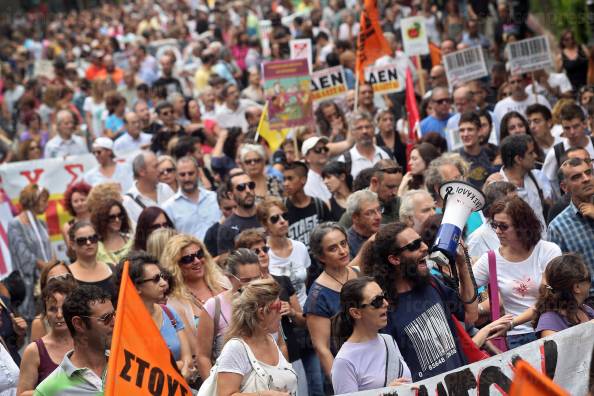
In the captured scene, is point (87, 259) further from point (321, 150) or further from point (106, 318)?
point (321, 150)

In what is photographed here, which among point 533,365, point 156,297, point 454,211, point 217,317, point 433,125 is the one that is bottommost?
point 533,365

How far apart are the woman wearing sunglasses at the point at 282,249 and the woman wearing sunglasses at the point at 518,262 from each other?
5.24ft

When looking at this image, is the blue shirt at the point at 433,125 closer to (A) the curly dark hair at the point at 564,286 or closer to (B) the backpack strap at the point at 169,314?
(B) the backpack strap at the point at 169,314

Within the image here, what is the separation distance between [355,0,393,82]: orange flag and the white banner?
8.50 metres

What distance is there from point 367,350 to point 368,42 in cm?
874

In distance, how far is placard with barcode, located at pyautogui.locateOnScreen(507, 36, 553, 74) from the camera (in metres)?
13.9

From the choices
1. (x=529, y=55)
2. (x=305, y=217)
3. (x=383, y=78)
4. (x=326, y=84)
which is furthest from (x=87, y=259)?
(x=529, y=55)

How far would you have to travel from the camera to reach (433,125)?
1334 cm

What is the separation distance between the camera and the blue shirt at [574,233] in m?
8.00

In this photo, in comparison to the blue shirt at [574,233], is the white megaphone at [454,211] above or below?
above

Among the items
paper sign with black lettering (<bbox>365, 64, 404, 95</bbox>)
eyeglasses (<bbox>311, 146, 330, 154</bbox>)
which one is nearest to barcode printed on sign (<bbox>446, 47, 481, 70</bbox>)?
paper sign with black lettering (<bbox>365, 64, 404, 95</bbox>)

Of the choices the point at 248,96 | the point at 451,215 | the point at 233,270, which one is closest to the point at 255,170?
the point at 233,270

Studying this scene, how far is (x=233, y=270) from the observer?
24.5 feet

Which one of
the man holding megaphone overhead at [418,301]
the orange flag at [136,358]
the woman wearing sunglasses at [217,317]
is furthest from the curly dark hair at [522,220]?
the orange flag at [136,358]
